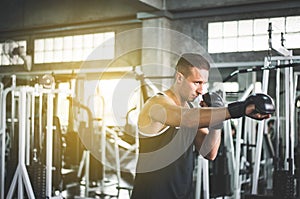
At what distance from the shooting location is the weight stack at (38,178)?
4.41 metres

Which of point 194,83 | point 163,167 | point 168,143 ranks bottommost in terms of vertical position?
point 163,167

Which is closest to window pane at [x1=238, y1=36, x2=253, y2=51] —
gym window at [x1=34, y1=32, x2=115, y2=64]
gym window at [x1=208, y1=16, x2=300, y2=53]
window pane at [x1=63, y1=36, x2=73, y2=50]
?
gym window at [x1=208, y1=16, x2=300, y2=53]

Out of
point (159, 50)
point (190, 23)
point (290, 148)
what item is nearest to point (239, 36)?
point (190, 23)

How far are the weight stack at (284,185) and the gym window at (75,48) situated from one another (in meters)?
5.17

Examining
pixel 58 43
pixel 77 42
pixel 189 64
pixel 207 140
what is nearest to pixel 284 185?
pixel 207 140

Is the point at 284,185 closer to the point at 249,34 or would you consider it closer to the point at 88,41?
the point at 249,34

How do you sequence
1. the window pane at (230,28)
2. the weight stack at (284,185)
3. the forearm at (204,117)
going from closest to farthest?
the forearm at (204,117)
the weight stack at (284,185)
the window pane at (230,28)

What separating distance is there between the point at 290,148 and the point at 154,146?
2361mm

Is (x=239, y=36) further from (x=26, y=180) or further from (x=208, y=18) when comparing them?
(x=26, y=180)

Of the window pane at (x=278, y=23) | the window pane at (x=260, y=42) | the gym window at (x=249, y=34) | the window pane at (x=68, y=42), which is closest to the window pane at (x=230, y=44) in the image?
the gym window at (x=249, y=34)

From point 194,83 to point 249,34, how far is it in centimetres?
562

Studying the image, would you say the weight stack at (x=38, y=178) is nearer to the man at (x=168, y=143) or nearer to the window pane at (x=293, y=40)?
the man at (x=168, y=143)

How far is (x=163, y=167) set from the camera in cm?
219

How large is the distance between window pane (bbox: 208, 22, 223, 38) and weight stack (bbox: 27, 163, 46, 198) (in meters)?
4.21
